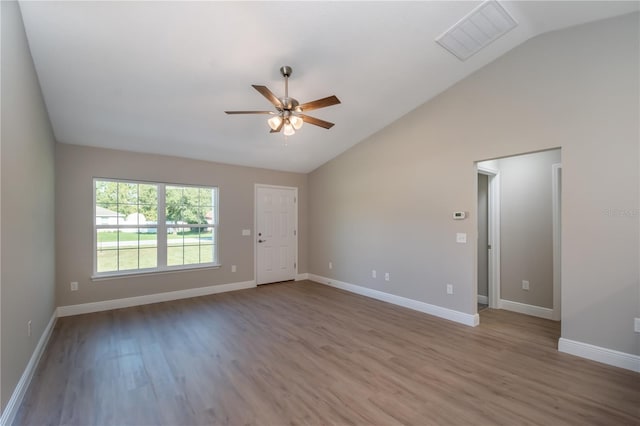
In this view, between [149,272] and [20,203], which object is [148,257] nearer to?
[149,272]

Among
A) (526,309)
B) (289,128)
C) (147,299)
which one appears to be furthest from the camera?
(147,299)

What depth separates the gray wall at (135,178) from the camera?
405cm

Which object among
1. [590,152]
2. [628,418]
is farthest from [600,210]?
[628,418]

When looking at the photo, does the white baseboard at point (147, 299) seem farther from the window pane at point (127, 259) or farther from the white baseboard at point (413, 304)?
the white baseboard at point (413, 304)

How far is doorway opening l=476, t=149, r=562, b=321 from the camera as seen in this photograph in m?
3.95

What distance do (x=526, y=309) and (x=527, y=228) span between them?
1.19 m

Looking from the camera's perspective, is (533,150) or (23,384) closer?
(23,384)

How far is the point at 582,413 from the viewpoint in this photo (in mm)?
2047

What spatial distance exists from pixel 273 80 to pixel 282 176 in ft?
10.1

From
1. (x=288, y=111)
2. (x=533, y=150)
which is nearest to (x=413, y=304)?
(x=533, y=150)

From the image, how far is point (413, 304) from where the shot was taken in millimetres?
4398

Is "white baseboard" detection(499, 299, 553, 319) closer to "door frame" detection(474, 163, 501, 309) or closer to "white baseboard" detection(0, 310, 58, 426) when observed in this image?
"door frame" detection(474, 163, 501, 309)

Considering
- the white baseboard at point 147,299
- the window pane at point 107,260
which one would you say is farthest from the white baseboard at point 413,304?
the window pane at point 107,260

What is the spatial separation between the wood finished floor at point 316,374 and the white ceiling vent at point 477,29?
328 centimetres
